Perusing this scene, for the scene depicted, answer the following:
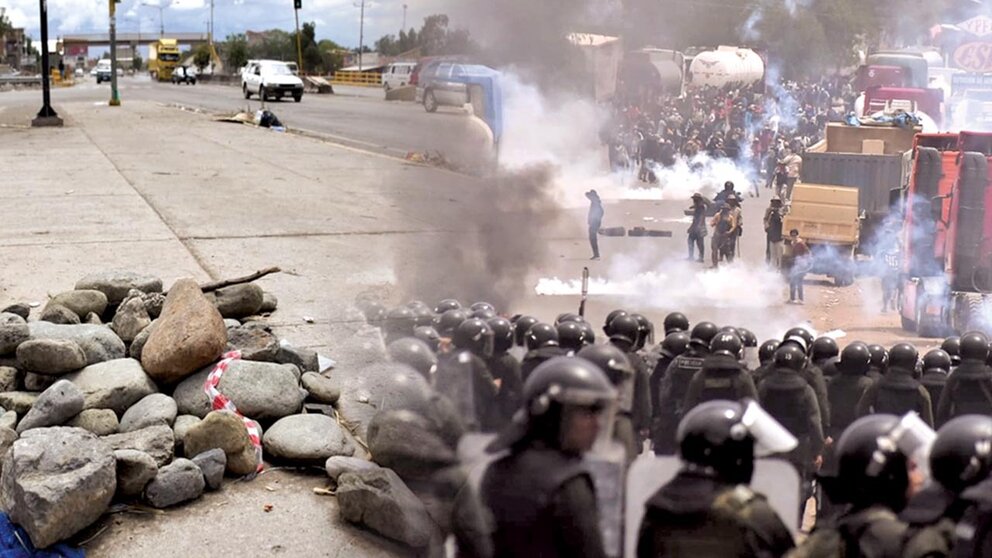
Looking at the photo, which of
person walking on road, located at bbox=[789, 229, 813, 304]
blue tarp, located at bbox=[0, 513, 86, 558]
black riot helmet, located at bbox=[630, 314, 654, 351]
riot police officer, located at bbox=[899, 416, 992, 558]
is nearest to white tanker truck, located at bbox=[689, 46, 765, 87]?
person walking on road, located at bbox=[789, 229, 813, 304]

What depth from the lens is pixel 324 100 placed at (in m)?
32.5

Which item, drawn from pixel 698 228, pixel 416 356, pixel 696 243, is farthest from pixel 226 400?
pixel 696 243

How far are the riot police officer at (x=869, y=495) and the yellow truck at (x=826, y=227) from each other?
5.81 m

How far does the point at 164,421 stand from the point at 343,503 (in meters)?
1.14

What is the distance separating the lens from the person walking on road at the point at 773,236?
837 centimetres

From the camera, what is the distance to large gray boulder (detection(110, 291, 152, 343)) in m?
5.83

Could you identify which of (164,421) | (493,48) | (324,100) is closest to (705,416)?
(164,421)

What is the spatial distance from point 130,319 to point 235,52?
146 feet

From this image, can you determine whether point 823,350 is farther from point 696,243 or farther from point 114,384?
point 696,243

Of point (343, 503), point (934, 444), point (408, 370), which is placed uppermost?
point (934, 444)

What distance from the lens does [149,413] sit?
4969mm

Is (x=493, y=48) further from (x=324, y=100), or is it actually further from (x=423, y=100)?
(x=324, y=100)

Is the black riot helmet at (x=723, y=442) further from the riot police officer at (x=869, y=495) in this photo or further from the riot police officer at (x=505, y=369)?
the riot police officer at (x=505, y=369)

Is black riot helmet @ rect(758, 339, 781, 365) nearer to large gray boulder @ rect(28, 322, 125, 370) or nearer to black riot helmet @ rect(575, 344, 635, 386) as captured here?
black riot helmet @ rect(575, 344, 635, 386)
